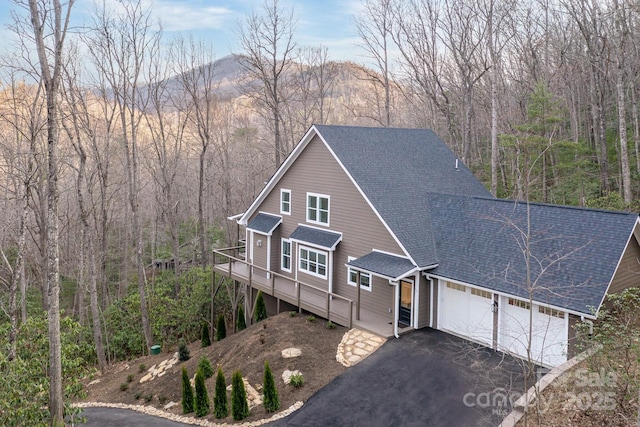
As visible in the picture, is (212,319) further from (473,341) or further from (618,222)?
(618,222)

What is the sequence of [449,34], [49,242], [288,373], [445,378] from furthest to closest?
[449,34]
[288,373]
[445,378]
[49,242]

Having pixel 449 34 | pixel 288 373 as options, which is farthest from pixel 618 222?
pixel 449 34

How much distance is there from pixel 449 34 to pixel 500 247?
2053 centimetres

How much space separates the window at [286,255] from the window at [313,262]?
956mm

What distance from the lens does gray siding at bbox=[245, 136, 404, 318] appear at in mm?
15711

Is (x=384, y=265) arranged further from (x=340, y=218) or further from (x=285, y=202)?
(x=285, y=202)

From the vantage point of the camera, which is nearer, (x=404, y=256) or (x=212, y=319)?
(x=404, y=256)

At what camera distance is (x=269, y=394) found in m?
11.3

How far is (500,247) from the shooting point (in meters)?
13.9

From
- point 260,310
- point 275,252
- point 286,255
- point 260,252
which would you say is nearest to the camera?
point 260,310

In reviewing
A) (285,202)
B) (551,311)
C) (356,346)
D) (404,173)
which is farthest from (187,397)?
(404,173)

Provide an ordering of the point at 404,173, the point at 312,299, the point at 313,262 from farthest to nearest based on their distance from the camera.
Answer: the point at 313,262 → the point at 404,173 → the point at 312,299

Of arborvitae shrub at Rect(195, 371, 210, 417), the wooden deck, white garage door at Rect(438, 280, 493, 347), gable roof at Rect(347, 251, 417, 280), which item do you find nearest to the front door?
the wooden deck

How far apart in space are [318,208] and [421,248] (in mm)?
4716
